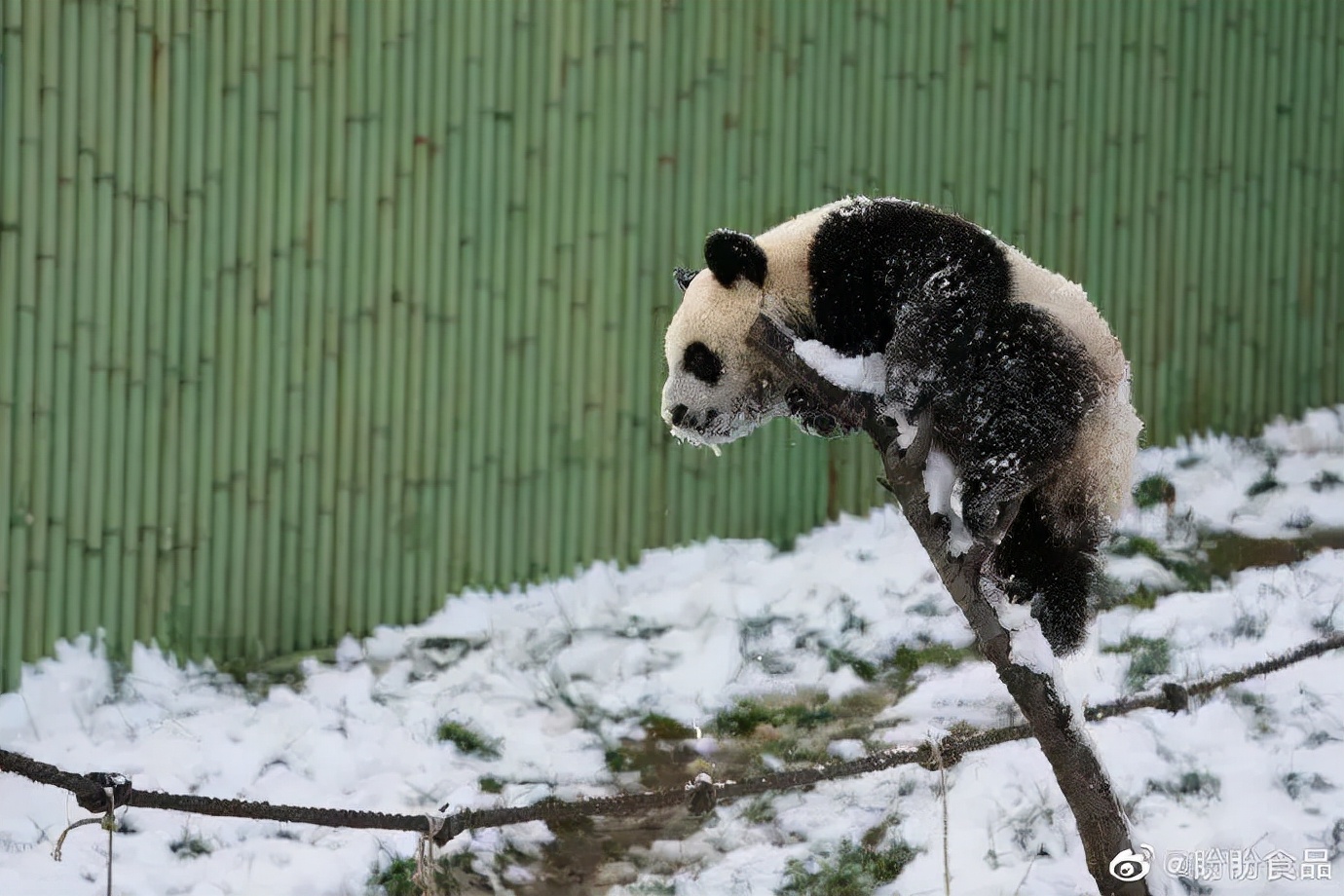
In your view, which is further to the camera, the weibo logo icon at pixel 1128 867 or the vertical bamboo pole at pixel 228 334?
the vertical bamboo pole at pixel 228 334

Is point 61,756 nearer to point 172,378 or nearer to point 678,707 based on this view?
point 172,378

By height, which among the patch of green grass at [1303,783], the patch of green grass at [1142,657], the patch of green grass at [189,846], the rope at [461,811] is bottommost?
the patch of green grass at [189,846]

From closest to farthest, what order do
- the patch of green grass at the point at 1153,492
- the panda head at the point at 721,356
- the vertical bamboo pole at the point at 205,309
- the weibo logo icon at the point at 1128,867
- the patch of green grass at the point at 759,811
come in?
the weibo logo icon at the point at 1128,867 → the panda head at the point at 721,356 → the patch of green grass at the point at 759,811 → the vertical bamboo pole at the point at 205,309 → the patch of green grass at the point at 1153,492

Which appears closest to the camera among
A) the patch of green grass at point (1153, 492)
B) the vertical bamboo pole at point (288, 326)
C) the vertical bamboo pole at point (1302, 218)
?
the vertical bamboo pole at point (288, 326)

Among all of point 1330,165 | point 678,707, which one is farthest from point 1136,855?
point 1330,165

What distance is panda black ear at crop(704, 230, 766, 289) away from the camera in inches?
127

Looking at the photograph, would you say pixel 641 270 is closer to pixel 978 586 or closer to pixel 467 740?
pixel 467 740

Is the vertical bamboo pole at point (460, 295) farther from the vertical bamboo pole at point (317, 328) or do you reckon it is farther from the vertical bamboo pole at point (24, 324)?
the vertical bamboo pole at point (24, 324)

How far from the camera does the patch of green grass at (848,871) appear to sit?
14.4 feet

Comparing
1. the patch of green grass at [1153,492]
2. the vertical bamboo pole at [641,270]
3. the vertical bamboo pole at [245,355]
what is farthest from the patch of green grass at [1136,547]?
the vertical bamboo pole at [245,355]

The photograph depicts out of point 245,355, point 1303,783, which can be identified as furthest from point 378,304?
point 1303,783

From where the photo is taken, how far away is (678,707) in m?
5.31

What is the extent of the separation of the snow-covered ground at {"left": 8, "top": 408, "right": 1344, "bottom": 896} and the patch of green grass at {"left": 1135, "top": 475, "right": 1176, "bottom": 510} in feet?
0.16

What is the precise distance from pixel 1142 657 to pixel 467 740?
2.25 meters
